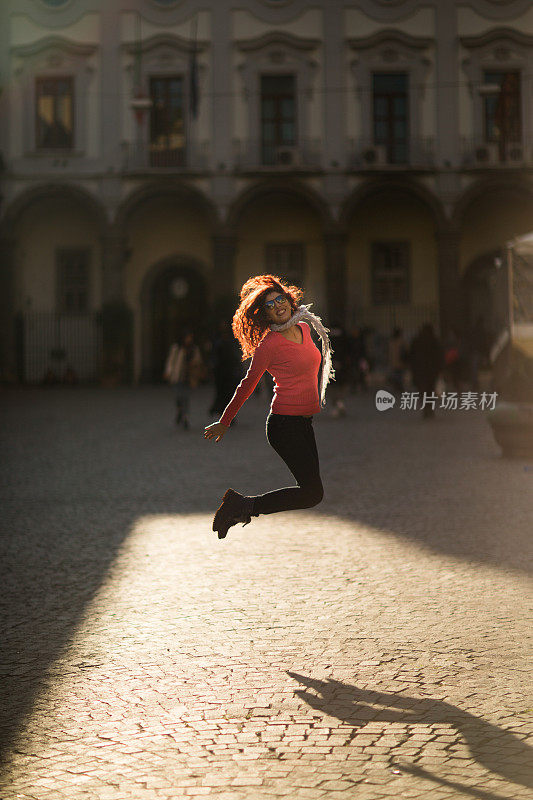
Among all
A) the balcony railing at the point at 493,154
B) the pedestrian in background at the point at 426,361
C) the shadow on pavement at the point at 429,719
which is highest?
the balcony railing at the point at 493,154

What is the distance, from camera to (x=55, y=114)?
117ft

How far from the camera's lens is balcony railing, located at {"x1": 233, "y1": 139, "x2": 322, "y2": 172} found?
1350 inches

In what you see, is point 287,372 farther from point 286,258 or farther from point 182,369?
point 286,258

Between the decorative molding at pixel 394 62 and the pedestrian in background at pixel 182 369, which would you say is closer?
the pedestrian in background at pixel 182 369

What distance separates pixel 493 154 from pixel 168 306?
11.5 m

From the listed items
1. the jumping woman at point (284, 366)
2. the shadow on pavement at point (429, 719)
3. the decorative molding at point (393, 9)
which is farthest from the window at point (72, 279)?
the shadow on pavement at point (429, 719)

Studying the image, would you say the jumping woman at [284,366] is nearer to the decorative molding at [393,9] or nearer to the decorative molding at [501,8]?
the decorative molding at [393,9]

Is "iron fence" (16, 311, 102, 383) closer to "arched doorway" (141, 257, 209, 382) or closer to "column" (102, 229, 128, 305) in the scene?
"column" (102, 229, 128, 305)

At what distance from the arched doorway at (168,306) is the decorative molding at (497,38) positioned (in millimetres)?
11046

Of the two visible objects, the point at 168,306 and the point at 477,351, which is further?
the point at 168,306

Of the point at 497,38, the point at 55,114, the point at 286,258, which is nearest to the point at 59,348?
the point at 55,114

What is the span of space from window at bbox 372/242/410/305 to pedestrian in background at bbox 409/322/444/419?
14395mm

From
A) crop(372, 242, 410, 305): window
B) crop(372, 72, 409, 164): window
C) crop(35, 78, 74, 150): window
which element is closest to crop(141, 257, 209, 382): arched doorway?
crop(35, 78, 74, 150): window

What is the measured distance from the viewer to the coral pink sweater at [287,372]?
539cm
